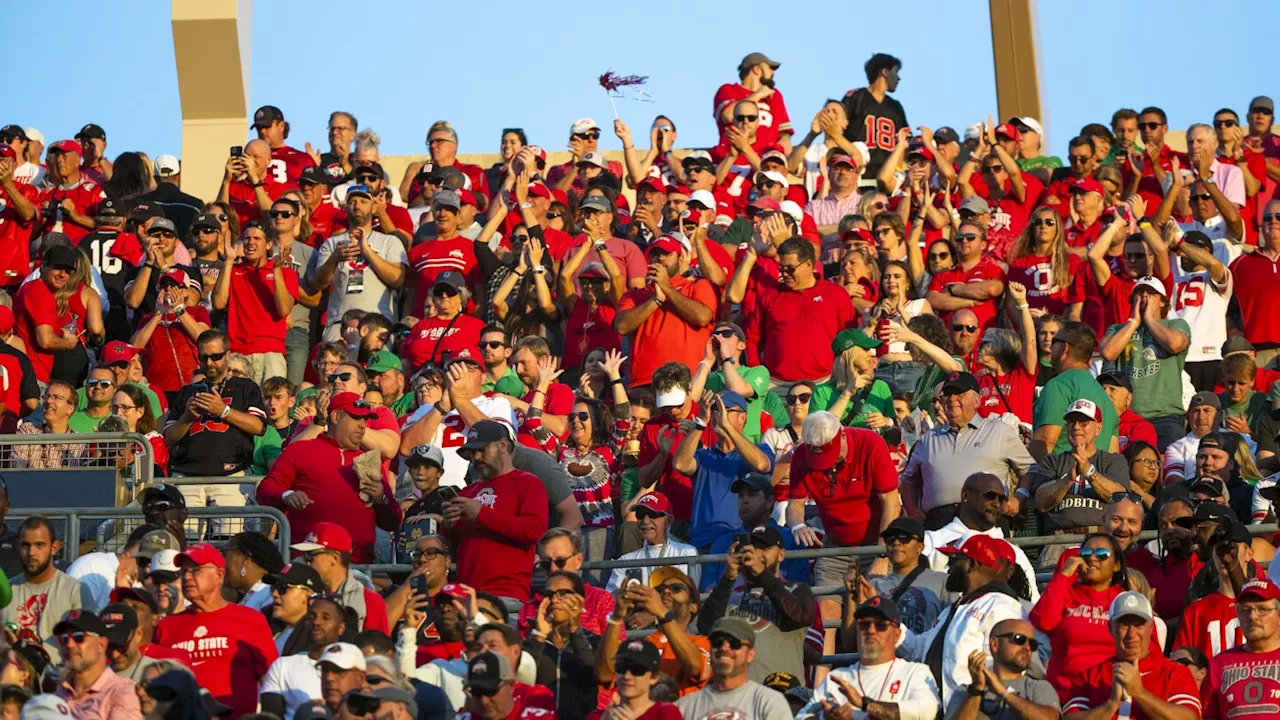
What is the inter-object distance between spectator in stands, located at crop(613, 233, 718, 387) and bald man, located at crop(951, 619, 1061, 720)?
5.42 metres

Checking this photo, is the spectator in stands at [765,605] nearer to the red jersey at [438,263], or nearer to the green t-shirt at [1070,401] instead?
the green t-shirt at [1070,401]

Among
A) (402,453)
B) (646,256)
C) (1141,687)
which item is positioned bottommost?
(1141,687)

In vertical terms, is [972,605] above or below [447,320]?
below

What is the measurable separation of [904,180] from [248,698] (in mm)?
9436

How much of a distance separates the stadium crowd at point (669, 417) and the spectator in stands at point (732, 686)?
0.01m

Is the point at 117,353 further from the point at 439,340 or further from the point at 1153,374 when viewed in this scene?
the point at 1153,374

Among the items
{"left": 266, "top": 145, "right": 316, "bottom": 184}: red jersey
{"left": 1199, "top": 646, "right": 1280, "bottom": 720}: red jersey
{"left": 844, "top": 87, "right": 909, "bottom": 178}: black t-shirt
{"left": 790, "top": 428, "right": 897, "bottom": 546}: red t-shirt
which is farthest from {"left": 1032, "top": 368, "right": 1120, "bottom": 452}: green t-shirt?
{"left": 266, "top": 145, "right": 316, "bottom": 184}: red jersey

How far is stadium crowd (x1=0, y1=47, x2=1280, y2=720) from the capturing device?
415 inches

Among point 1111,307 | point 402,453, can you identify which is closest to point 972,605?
point 402,453

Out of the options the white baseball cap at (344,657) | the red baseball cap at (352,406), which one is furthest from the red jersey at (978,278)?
the white baseball cap at (344,657)

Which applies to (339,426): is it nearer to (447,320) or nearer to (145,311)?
(447,320)

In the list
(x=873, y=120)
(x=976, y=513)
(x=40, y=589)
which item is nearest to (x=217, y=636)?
(x=40, y=589)

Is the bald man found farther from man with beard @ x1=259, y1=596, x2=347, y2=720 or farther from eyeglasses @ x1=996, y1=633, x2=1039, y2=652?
man with beard @ x1=259, y1=596, x2=347, y2=720

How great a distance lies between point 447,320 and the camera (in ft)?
52.5
